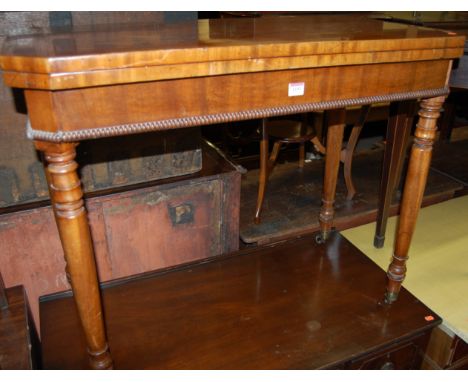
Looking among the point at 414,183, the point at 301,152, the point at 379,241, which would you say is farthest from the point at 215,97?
the point at 301,152

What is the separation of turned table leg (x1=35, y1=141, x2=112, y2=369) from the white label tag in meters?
0.38

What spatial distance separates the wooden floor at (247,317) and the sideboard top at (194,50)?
650mm

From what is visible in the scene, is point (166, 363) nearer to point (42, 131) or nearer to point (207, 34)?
point (42, 131)

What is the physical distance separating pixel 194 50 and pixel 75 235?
36cm

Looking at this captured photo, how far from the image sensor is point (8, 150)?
1068 millimetres

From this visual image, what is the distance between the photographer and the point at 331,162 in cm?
134

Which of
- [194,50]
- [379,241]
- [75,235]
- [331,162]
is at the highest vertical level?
[194,50]

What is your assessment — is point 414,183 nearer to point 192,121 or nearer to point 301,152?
point 192,121

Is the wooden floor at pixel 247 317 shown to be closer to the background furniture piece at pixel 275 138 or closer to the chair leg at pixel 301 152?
the background furniture piece at pixel 275 138

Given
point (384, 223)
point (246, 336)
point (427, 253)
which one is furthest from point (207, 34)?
point (427, 253)

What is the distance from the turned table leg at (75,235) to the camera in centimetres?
68

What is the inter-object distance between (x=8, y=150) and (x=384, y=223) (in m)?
1.14

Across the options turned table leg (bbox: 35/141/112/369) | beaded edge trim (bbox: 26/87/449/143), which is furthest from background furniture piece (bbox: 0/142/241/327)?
beaded edge trim (bbox: 26/87/449/143)

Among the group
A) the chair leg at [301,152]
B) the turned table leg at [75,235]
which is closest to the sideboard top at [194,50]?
the turned table leg at [75,235]
